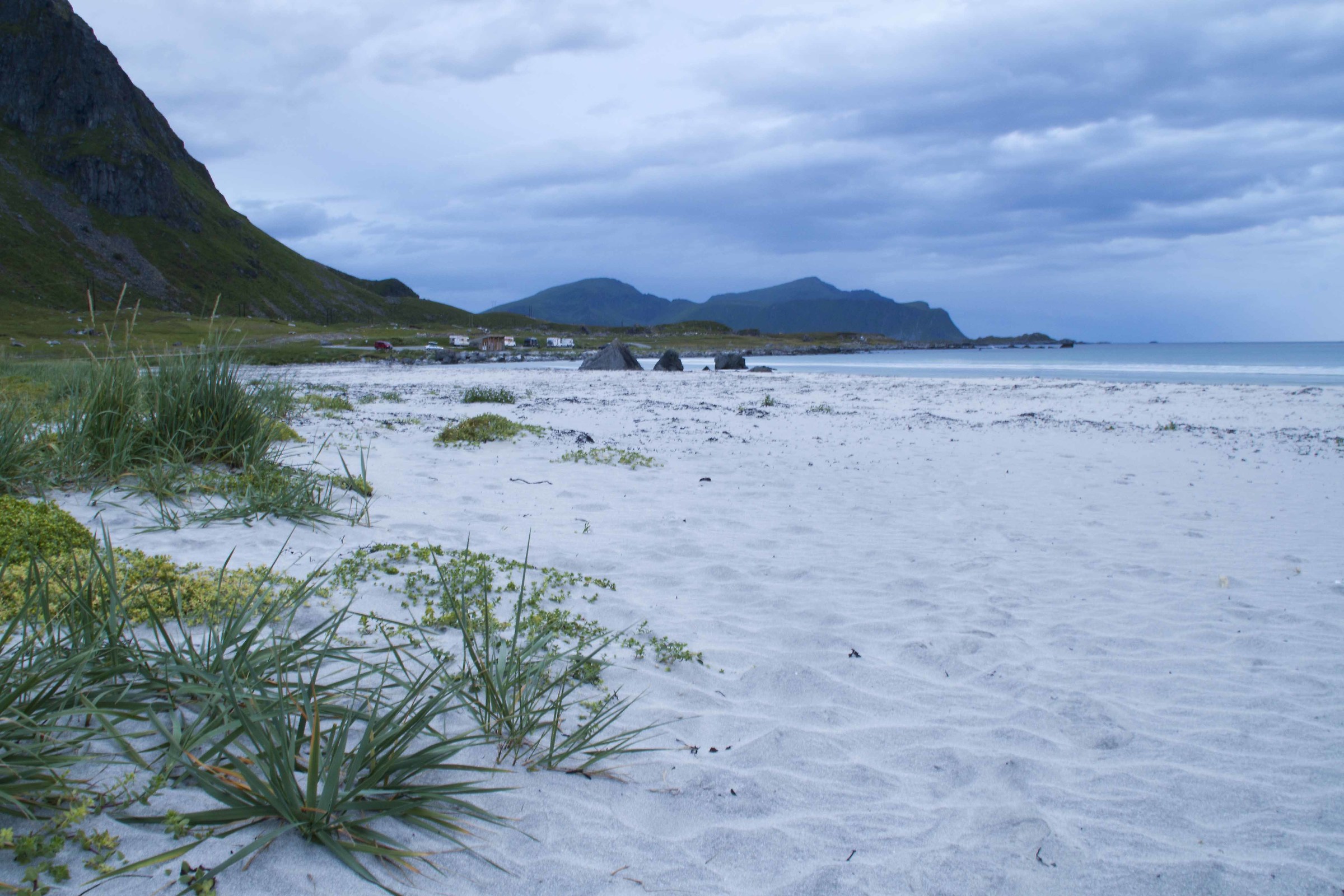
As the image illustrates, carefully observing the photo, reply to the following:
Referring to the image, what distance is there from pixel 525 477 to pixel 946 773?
578 centimetres

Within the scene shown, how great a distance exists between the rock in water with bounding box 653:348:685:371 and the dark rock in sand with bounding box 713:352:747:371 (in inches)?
101

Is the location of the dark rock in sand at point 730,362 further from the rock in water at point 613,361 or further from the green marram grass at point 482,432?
the green marram grass at point 482,432

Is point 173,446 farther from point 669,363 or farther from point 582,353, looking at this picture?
point 582,353

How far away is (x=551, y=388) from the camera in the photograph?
22359mm

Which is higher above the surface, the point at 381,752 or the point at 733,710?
the point at 381,752

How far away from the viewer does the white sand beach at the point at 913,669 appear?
2402 millimetres

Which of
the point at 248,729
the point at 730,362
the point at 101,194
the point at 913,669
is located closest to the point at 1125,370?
the point at 730,362

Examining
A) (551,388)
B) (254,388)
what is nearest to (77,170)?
(551,388)

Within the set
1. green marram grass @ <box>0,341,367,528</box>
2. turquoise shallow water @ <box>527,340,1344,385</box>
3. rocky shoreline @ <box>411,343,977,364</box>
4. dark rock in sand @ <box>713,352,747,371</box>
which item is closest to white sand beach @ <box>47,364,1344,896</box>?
green marram grass @ <box>0,341,367,528</box>

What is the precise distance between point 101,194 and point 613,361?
497ft

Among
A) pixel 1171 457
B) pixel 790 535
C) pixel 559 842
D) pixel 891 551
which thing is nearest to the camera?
pixel 559 842

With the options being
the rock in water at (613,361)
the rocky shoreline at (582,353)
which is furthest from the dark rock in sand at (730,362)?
the rock in water at (613,361)

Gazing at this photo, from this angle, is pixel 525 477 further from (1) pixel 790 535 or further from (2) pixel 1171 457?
(2) pixel 1171 457

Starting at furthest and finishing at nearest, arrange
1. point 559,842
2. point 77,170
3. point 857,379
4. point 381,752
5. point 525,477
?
point 77,170 → point 857,379 → point 525,477 → point 381,752 → point 559,842
